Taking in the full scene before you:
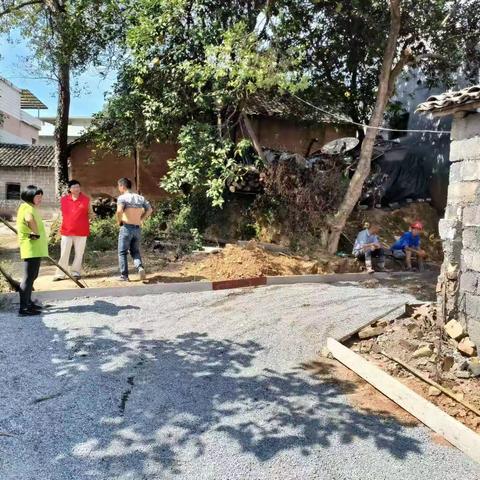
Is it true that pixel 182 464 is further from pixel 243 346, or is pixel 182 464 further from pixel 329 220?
pixel 329 220

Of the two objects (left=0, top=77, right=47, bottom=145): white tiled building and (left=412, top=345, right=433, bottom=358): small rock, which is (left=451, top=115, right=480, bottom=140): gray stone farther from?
(left=0, top=77, right=47, bottom=145): white tiled building

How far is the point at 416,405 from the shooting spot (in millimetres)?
4121

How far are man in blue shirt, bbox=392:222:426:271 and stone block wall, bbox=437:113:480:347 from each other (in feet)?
14.5

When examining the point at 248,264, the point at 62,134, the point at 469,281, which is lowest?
the point at 248,264

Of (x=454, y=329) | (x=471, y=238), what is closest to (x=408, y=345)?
(x=454, y=329)

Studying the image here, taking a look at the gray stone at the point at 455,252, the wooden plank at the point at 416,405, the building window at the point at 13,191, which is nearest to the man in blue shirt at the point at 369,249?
the gray stone at the point at 455,252

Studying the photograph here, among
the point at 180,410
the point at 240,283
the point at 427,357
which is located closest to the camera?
the point at 180,410

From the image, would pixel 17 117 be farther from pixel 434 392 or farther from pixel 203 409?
pixel 434 392

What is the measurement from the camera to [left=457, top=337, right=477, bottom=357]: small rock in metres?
5.46

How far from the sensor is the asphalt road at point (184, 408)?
10.7 feet

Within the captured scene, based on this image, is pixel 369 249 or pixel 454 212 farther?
pixel 369 249

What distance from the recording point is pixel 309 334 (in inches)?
237

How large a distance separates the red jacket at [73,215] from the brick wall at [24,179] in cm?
1734

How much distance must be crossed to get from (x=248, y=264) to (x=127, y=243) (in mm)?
2405
